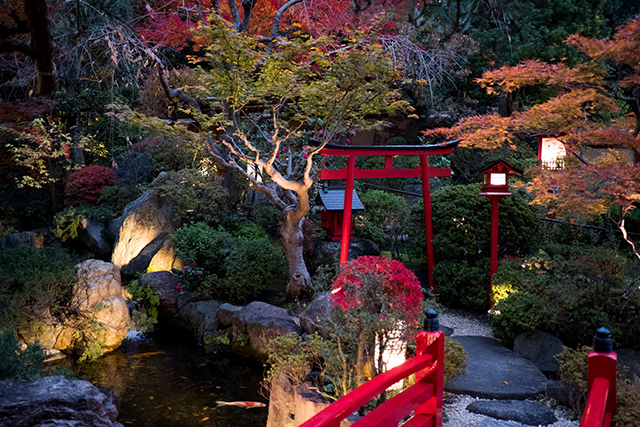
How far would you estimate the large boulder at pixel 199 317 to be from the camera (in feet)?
28.3

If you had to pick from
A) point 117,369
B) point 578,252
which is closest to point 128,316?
point 117,369

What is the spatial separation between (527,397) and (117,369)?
20.7 ft

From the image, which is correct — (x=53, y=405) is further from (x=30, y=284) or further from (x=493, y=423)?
(x=493, y=423)

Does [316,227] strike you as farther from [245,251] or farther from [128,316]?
[128,316]

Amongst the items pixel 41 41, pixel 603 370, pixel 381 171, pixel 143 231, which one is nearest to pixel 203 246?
pixel 143 231

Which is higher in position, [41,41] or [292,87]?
[292,87]

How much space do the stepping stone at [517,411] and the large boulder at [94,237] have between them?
10695 millimetres

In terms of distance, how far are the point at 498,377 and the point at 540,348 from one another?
113cm

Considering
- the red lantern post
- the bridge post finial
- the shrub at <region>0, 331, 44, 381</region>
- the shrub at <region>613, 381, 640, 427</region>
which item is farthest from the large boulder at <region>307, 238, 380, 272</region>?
the bridge post finial

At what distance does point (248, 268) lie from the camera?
902 cm

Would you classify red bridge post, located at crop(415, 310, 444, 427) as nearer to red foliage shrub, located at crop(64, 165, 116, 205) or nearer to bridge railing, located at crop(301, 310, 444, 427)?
bridge railing, located at crop(301, 310, 444, 427)

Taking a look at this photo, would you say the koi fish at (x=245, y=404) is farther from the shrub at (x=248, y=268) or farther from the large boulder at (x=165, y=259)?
the large boulder at (x=165, y=259)

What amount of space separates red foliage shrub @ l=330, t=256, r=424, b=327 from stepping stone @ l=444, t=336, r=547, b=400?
138cm

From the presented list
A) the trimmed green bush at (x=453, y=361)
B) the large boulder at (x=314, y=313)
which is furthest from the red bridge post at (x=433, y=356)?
the large boulder at (x=314, y=313)
